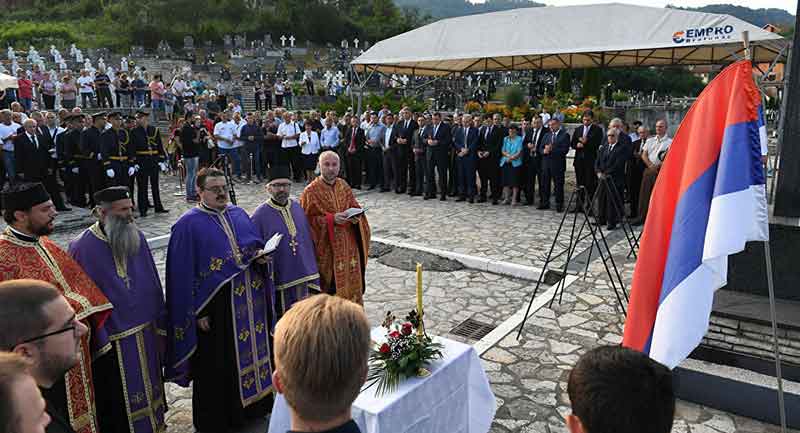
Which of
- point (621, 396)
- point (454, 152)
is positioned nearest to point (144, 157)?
point (454, 152)

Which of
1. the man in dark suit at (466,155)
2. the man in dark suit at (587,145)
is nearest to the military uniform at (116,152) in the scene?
the man in dark suit at (466,155)

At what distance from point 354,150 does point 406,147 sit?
1728 mm

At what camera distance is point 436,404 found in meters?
Result: 3.46

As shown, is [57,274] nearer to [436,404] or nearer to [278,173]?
[278,173]

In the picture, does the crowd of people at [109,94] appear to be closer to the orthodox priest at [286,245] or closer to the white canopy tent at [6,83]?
the white canopy tent at [6,83]

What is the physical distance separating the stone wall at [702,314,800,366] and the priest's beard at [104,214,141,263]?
455 centimetres

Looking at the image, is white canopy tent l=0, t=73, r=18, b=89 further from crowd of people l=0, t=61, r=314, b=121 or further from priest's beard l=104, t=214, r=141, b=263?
priest's beard l=104, t=214, r=141, b=263

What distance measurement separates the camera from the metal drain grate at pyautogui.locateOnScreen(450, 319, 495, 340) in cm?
602

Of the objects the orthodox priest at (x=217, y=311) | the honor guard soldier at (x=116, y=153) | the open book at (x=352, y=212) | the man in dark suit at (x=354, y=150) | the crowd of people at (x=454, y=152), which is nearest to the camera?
the orthodox priest at (x=217, y=311)

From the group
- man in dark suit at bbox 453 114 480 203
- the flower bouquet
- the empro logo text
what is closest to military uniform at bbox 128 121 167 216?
man in dark suit at bbox 453 114 480 203

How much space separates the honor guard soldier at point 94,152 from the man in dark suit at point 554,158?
956 centimetres

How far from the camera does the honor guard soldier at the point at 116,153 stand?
11.6m

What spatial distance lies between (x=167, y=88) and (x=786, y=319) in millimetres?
26590

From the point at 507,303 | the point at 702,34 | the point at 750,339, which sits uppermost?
the point at 702,34
